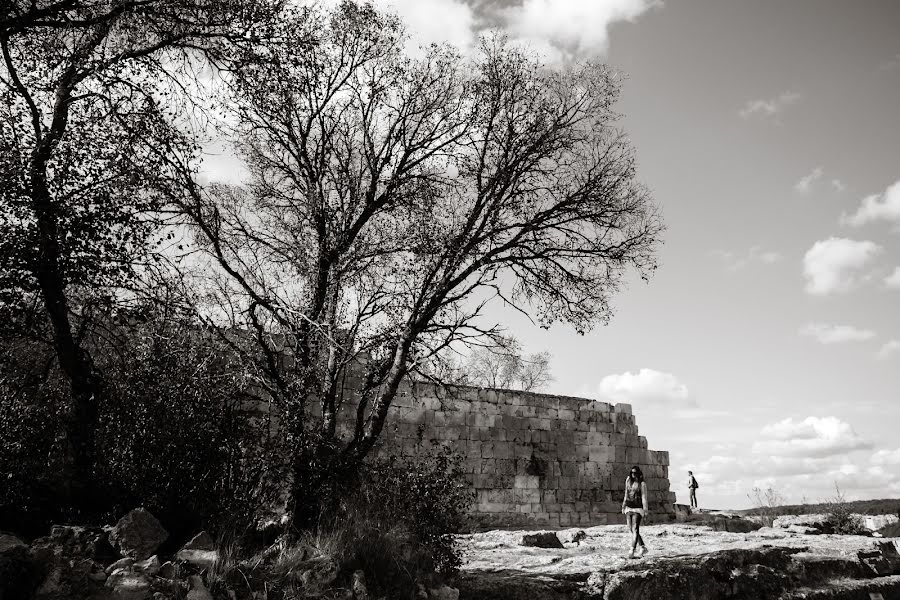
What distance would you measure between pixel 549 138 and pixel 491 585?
732cm

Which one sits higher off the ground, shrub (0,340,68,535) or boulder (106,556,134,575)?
shrub (0,340,68,535)

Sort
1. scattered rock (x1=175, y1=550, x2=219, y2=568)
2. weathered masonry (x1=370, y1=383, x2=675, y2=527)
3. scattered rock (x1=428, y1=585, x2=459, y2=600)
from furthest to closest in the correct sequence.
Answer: weathered masonry (x1=370, y1=383, x2=675, y2=527), scattered rock (x1=428, y1=585, x2=459, y2=600), scattered rock (x1=175, y1=550, x2=219, y2=568)

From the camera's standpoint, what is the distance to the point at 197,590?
6066mm

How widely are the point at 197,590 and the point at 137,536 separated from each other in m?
0.80

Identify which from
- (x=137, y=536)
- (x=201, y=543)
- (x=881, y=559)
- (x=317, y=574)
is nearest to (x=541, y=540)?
(x=881, y=559)

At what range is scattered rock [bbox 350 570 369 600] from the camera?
7.03 metres

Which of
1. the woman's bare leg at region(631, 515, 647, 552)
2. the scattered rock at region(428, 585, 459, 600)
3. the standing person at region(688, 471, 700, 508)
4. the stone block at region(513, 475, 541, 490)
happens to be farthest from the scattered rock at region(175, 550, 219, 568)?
the standing person at region(688, 471, 700, 508)

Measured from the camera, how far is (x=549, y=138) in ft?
38.8

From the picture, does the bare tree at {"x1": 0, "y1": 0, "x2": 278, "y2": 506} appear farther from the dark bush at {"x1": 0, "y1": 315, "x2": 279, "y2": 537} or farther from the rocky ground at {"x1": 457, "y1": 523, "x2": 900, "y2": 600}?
the rocky ground at {"x1": 457, "y1": 523, "x2": 900, "y2": 600}

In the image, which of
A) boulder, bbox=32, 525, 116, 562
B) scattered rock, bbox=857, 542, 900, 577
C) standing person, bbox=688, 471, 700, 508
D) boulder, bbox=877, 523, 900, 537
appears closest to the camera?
boulder, bbox=32, 525, 116, 562

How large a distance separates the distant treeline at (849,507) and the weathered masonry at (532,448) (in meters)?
4.16

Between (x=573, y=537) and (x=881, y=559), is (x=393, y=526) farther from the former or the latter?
(x=881, y=559)

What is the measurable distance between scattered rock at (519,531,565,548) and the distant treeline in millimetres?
11440

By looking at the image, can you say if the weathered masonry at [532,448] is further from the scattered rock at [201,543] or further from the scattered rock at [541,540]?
the scattered rock at [201,543]
